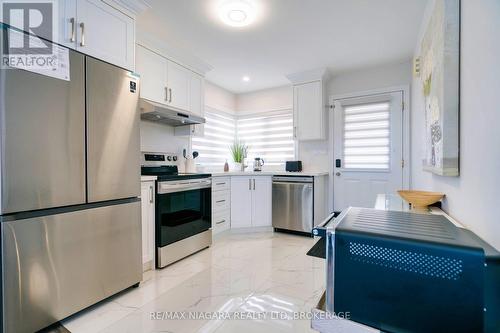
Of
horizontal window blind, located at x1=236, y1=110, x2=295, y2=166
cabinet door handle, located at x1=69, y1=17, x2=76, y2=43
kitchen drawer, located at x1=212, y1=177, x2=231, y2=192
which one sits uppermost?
cabinet door handle, located at x1=69, y1=17, x2=76, y2=43

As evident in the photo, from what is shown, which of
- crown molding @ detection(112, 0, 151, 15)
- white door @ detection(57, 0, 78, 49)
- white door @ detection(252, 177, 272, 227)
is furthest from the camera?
white door @ detection(252, 177, 272, 227)

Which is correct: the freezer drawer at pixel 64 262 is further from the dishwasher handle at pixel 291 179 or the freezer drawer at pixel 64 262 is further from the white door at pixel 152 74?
the dishwasher handle at pixel 291 179

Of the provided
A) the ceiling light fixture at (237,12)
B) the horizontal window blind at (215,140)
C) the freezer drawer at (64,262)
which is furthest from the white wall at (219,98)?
the freezer drawer at (64,262)

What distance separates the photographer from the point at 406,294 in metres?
0.68

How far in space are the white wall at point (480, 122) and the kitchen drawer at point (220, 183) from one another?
2603mm

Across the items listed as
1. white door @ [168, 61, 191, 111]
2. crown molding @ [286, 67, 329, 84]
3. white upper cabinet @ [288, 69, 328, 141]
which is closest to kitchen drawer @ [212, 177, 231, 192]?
white door @ [168, 61, 191, 111]

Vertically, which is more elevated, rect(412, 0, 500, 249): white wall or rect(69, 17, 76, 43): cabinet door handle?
rect(69, 17, 76, 43): cabinet door handle

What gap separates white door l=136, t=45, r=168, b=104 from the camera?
2.51 meters

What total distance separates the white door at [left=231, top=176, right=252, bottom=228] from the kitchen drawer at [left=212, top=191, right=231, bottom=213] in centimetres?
9

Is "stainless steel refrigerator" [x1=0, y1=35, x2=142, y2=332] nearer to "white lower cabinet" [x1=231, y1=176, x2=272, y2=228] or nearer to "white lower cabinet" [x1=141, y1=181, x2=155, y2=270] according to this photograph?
"white lower cabinet" [x1=141, y1=181, x2=155, y2=270]

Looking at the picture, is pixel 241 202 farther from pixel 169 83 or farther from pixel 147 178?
pixel 169 83

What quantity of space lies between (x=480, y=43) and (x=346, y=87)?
2978 mm

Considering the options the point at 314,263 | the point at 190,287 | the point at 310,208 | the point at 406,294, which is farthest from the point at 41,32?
the point at 310,208

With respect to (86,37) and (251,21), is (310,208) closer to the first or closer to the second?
(251,21)
